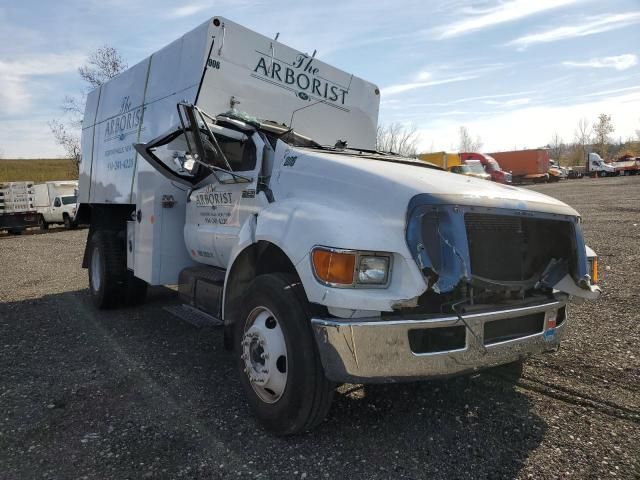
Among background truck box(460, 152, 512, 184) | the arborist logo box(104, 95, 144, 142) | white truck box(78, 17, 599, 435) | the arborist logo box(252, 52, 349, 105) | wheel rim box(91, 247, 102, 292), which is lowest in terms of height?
wheel rim box(91, 247, 102, 292)

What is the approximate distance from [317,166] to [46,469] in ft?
8.36

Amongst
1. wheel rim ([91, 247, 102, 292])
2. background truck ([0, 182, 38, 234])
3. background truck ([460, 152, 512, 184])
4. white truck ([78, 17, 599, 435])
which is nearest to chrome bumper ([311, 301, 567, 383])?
white truck ([78, 17, 599, 435])

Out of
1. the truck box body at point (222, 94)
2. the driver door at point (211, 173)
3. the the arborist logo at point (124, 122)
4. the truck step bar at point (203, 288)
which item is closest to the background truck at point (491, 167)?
the truck box body at point (222, 94)

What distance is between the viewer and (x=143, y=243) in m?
5.64

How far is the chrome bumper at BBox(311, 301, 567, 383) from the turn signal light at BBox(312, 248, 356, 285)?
22 cm

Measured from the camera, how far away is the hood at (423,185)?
9.75 ft

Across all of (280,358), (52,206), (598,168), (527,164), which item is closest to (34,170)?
(52,206)

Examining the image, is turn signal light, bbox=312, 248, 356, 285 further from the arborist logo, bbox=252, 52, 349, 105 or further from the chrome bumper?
the arborist logo, bbox=252, 52, 349, 105

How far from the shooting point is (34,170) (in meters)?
73.6

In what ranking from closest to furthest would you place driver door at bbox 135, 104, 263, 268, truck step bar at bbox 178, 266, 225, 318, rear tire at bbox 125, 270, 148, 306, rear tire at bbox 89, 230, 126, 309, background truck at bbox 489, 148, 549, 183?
driver door at bbox 135, 104, 263, 268 → truck step bar at bbox 178, 266, 225, 318 → rear tire at bbox 89, 230, 126, 309 → rear tire at bbox 125, 270, 148, 306 → background truck at bbox 489, 148, 549, 183

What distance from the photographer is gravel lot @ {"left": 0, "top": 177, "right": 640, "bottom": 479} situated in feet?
9.62

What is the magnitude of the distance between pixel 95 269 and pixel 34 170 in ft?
254

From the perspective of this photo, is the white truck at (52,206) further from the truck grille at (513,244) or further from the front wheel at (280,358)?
the truck grille at (513,244)

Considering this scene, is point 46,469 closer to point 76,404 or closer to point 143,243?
point 76,404
